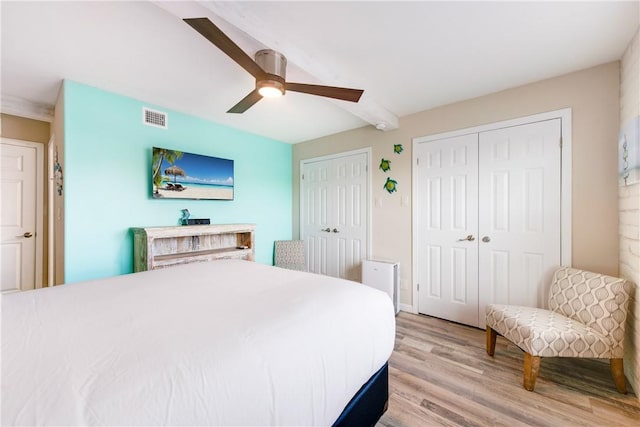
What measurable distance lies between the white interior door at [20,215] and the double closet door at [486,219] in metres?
4.78

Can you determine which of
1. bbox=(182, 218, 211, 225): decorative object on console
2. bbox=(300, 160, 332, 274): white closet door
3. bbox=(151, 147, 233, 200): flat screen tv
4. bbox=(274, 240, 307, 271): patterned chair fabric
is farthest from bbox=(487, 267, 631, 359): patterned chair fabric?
bbox=(151, 147, 233, 200): flat screen tv

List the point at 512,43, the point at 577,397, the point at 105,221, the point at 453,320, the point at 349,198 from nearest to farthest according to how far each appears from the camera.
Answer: the point at 577,397, the point at 512,43, the point at 105,221, the point at 453,320, the point at 349,198

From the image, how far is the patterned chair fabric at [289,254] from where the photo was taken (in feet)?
13.9

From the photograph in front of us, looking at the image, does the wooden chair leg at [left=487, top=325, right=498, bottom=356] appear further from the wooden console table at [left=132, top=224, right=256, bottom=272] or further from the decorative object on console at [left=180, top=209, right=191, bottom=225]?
the decorative object on console at [left=180, top=209, right=191, bottom=225]

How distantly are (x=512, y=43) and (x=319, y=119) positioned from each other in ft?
6.72

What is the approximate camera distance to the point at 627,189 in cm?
190

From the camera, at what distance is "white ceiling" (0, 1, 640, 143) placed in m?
1.59

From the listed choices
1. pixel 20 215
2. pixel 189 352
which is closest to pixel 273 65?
pixel 189 352

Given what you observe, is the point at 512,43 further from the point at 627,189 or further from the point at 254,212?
the point at 254,212

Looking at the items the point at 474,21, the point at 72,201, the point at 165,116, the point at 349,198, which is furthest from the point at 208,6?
the point at 349,198

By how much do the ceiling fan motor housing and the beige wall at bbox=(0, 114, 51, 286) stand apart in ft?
11.4

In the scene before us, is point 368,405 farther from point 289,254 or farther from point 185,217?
point 289,254

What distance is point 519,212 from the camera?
8.28 feet

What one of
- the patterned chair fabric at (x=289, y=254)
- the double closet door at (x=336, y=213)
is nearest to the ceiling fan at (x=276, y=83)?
the double closet door at (x=336, y=213)
